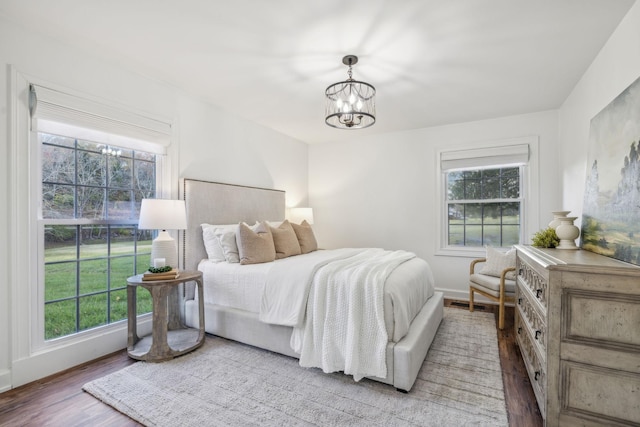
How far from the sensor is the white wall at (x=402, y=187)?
12.7 ft

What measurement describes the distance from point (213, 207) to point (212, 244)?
1.68 ft

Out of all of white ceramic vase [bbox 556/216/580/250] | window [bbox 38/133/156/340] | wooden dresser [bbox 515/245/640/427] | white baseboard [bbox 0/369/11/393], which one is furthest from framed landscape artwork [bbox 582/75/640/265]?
white baseboard [bbox 0/369/11/393]

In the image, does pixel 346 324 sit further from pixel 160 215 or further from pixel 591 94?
pixel 591 94

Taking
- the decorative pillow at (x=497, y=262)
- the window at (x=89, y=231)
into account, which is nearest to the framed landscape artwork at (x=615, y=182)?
the decorative pillow at (x=497, y=262)

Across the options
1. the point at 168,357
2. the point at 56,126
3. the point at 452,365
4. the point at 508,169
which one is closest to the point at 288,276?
the point at 168,357

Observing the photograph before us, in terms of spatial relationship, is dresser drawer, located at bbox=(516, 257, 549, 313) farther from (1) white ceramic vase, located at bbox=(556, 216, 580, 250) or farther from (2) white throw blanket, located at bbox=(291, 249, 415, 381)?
(2) white throw blanket, located at bbox=(291, 249, 415, 381)

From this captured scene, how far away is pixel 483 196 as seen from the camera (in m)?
4.30

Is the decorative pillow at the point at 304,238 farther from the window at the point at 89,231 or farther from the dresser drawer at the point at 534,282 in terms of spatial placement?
the dresser drawer at the point at 534,282

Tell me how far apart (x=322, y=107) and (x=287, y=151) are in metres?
1.43

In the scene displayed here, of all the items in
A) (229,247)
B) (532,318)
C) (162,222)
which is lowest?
(532,318)

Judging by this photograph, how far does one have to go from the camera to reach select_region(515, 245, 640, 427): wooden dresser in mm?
1433

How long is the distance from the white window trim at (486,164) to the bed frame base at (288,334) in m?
1.35

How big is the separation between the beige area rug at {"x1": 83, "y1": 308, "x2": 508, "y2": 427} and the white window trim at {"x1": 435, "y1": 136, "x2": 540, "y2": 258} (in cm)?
194

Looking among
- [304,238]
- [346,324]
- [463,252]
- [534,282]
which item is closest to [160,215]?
[304,238]
